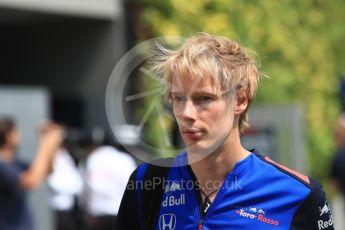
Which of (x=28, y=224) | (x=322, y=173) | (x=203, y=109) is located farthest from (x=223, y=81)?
(x=322, y=173)

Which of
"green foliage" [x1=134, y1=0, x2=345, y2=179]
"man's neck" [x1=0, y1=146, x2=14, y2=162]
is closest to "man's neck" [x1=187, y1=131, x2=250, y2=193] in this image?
"man's neck" [x1=0, y1=146, x2=14, y2=162]

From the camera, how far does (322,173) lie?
13148mm

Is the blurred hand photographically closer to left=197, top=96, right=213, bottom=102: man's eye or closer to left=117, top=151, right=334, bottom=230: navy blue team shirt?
left=117, top=151, right=334, bottom=230: navy blue team shirt

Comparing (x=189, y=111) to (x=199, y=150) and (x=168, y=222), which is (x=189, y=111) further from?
(x=168, y=222)

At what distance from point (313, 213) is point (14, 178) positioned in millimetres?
4306

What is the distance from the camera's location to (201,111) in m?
2.95

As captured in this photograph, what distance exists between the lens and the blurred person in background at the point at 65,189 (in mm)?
9766

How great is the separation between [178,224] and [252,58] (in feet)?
2.21

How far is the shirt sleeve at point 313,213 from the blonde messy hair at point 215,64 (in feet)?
1.30

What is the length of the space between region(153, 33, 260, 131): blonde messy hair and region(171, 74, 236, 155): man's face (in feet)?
0.10

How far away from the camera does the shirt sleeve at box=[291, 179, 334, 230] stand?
3025 millimetres

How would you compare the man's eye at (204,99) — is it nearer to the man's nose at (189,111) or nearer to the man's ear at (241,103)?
the man's nose at (189,111)

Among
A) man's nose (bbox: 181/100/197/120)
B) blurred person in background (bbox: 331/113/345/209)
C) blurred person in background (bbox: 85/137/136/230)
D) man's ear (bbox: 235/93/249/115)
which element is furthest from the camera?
blurred person in background (bbox: 85/137/136/230)

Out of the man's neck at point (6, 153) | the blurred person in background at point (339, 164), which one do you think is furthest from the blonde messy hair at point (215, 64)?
the blurred person in background at point (339, 164)
